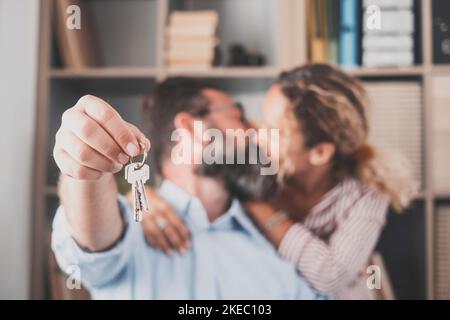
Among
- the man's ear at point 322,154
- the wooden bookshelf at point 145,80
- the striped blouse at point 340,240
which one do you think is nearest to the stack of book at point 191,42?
the wooden bookshelf at point 145,80

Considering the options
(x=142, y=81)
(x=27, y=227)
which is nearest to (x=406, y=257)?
(x=142, y=81)

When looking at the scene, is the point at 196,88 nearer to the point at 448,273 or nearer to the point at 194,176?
the point at 194,176

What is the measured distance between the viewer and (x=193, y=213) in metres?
1.57

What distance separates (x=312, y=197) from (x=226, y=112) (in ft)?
1.05

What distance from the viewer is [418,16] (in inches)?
62.7

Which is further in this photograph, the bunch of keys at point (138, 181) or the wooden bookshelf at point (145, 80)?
the wooden bookshelf at point (145, 80)

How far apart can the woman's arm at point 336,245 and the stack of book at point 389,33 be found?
37 centimetres

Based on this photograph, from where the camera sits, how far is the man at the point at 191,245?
1497 mm

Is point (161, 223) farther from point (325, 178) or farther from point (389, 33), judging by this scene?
point (389, 33)

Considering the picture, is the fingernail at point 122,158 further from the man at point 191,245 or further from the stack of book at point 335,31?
the stack of book at point 335,31

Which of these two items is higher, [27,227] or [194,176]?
[194,176]

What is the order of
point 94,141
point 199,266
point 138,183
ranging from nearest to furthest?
point 94,141 → point 138,183 → point 199,266

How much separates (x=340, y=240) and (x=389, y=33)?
0.56m

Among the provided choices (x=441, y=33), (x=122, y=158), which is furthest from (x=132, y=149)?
(x=441, y=33)
